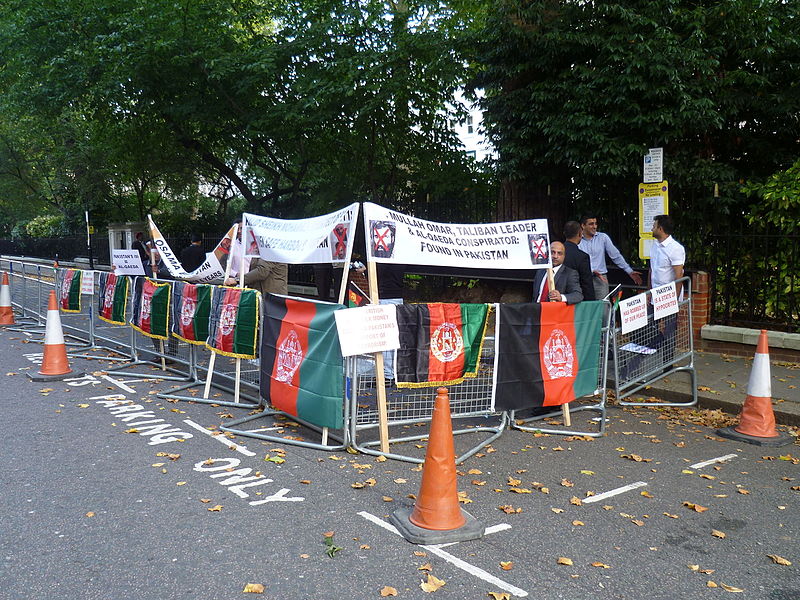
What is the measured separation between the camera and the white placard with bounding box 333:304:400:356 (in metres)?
5.68

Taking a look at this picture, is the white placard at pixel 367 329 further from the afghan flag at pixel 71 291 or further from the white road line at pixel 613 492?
the afghan flag at pixel 71 291

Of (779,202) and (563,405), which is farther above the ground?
(779,202)

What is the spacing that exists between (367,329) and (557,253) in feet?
8.42

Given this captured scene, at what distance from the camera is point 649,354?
307 inches

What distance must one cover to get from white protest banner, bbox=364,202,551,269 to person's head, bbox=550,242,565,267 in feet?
A: 1.44

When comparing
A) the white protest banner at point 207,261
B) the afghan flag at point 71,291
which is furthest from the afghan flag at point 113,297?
the white protest banner at point 207,261

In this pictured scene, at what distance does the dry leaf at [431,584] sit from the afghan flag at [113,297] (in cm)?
786

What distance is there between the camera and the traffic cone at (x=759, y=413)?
6.48 metres

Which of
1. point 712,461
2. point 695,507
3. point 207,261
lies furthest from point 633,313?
point 207,261

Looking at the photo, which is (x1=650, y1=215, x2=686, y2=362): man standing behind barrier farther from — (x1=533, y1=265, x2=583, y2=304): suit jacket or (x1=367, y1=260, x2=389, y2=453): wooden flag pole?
(x1=367, y1=260, x2=389, y2=453): wooden flag pole

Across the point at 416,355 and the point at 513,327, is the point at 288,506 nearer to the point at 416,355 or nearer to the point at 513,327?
the point at 416,355

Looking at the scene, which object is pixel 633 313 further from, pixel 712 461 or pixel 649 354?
pixel 712 461

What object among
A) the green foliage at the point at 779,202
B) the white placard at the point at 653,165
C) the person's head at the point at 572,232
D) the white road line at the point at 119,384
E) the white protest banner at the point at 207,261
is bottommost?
the white road line at the point at 119,384

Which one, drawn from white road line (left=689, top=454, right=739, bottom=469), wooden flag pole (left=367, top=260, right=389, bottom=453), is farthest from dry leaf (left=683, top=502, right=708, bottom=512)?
wooden flag pole (left=367, top=260, right=389, bottom=453)
